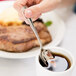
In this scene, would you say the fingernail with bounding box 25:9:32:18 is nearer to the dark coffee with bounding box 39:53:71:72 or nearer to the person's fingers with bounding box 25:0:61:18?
the person's fingers with bounding box 25:0:61:18

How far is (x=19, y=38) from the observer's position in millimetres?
820

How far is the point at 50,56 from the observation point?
0.62 m

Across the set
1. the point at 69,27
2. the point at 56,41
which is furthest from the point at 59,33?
the point at 69,27

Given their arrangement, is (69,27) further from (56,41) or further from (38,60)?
(38,60)

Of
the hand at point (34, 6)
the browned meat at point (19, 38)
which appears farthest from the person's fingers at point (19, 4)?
the browned meat at point (19, 38)

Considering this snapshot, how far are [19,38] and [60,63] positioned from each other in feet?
0.91

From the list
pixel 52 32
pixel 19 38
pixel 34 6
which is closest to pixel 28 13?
pixel 34 6

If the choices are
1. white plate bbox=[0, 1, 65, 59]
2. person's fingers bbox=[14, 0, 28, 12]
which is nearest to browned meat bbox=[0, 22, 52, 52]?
white plate bbox=[0, 1, 65, 59]

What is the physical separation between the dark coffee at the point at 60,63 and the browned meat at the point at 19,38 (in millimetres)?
209

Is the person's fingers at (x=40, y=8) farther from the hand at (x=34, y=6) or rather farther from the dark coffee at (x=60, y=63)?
the dark coffee at (x=60, y=63)

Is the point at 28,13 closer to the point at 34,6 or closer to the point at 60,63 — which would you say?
the point at 34,6

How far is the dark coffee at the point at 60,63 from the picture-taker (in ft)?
1.94

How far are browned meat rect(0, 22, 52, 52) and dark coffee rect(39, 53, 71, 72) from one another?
209 millimetres

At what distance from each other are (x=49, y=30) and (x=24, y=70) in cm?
31
